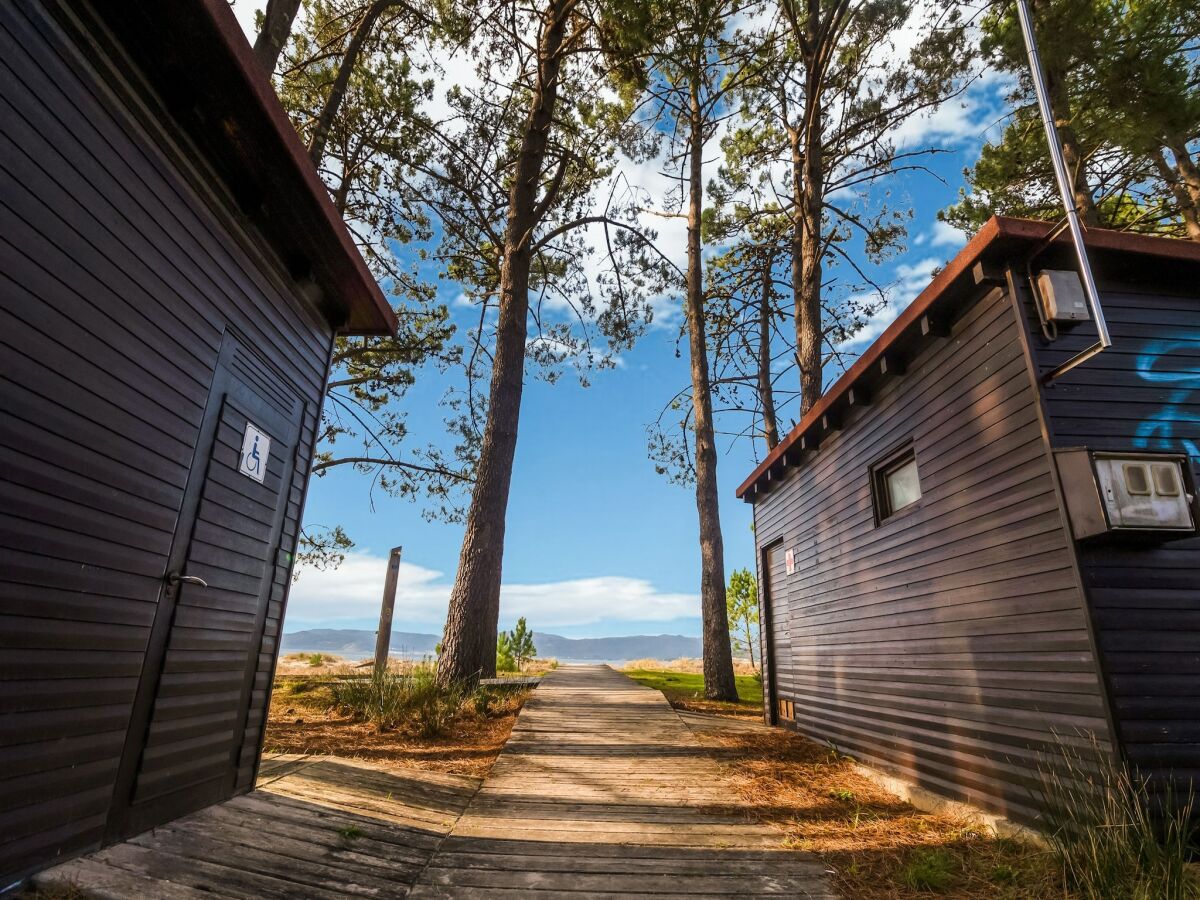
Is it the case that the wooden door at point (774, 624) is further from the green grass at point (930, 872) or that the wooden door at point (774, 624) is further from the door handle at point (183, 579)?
the door handle at point (183, 579)

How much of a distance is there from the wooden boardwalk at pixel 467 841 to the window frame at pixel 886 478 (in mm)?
2755

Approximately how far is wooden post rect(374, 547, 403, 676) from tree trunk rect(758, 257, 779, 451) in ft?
28.1

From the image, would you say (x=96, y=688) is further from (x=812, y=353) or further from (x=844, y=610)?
(x=812, y=353)

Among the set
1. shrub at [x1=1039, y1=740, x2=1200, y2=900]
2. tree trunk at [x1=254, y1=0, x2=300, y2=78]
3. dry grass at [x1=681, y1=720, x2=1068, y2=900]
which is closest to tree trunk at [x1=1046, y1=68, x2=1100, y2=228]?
shrub at [x1=1039, y1=740, x2=1200, y2=900]

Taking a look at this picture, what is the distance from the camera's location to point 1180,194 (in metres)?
8.02

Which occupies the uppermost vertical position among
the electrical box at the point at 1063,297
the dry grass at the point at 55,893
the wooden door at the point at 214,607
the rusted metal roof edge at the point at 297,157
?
the rusted metal roof edge at the point at 297,157

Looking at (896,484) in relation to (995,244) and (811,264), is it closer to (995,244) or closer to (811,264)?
(995,244)

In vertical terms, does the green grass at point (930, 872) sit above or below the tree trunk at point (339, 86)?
below

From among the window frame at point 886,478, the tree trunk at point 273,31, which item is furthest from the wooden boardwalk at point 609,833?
the tree trunk at point 273,31

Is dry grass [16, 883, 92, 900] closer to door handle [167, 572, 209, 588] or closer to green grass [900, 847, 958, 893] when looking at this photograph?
door handle [167, 572, 209, 588]

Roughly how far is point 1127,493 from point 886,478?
240cm

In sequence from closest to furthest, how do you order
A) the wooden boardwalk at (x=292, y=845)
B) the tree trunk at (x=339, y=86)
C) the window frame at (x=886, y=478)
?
the wooden boardwalk at (x=292, y=845) → the window frame at (x=886, y=478) → the tree trunk at (x=339, y=86)

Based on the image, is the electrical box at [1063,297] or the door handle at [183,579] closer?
the door handle at [183,579]

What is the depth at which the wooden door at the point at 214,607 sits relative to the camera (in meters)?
2.94
